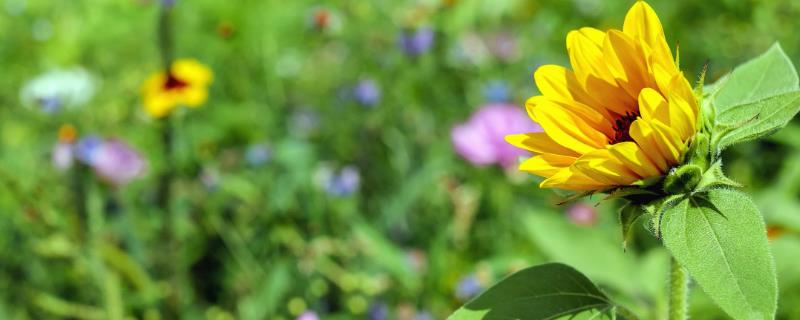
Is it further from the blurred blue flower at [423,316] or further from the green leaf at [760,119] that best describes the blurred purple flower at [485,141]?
the green leaf at [760,119]

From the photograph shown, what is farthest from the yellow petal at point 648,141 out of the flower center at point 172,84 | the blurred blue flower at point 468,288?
the flower center at point 172,84

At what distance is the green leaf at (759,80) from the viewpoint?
0.82 meters

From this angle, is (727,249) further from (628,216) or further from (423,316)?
(423,316)

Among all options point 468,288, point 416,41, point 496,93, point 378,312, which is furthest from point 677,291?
point 416,41

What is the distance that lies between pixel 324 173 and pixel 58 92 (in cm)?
68

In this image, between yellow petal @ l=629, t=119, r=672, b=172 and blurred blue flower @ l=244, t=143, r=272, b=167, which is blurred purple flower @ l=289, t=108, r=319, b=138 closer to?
blurred blue flower @ l=244, t=143, r=272, b=167

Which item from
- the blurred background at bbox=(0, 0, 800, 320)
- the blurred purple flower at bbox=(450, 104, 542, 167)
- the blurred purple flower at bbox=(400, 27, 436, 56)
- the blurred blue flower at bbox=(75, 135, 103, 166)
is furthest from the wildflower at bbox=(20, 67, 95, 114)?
the blurred purple flower at bbox=(450, 104, 542, 167)

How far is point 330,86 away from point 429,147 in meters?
0.85

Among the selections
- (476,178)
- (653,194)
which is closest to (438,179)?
(476,178)

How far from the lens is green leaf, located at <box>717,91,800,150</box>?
68cm

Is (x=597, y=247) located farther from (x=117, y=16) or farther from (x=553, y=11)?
(x=117, y=16)

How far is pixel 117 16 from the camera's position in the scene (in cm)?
298

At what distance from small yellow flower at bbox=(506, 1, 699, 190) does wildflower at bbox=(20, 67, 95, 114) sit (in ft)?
5.07

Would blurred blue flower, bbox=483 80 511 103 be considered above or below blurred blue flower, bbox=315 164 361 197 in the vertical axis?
above
